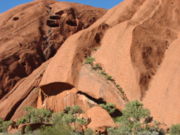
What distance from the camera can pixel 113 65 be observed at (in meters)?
28.7

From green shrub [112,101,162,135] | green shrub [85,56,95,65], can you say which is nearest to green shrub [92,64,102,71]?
green shrub [85,56,95,65]

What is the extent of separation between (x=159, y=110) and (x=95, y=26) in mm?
10343

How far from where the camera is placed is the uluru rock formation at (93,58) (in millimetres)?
26578

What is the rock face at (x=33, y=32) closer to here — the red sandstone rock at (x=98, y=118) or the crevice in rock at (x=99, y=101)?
the crevice in rock at (x=99, y=101)

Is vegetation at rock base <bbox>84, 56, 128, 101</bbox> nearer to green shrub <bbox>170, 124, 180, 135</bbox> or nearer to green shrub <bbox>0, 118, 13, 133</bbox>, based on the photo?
green shrub <bbox>170, 124, 180, 135</bbox>

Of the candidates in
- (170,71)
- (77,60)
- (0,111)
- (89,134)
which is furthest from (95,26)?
(89,134)

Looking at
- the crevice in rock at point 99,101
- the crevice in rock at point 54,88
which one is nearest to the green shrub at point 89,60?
the crevice in rock at point 54,88

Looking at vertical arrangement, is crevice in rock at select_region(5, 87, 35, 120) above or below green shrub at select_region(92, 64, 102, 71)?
below

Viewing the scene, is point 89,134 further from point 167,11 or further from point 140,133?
point 167,11

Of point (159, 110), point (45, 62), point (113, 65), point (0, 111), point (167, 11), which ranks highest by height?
point (167, 11)

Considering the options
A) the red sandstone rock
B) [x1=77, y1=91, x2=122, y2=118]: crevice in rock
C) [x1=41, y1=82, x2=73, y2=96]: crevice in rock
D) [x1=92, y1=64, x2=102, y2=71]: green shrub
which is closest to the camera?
the red sandstone rock

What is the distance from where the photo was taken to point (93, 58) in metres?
29.3

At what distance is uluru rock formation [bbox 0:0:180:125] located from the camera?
1046 inches

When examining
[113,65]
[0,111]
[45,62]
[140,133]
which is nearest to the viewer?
[140,133]
